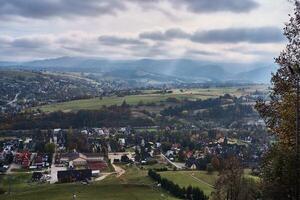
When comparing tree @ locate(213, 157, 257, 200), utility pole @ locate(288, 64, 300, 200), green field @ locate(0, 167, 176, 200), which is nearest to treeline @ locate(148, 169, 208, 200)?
green field @ locate(0, 167, 176, 200)

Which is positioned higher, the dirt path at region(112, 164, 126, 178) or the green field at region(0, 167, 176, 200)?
the green field at region(0, 167, 176, 200)

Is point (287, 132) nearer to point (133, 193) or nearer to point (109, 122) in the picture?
point (133, 193)

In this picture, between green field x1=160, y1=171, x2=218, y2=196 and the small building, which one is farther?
the small building

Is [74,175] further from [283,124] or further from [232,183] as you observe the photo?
[283,124]

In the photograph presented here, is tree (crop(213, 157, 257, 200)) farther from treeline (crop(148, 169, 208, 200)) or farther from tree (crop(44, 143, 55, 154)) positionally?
tree (crop(44, 143, 55, 154))

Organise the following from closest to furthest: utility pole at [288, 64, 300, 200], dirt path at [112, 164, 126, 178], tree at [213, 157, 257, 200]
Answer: utility pole at [288, 64, 300, 200]
tree at [213, 157, 257, 200]
dirt path at [112, 164, 126, 178]

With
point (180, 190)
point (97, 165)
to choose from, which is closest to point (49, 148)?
point (97, 165)

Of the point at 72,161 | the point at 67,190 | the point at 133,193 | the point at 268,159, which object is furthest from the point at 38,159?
the point at 268,159

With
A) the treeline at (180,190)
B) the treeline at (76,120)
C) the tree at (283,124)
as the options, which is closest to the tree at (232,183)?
the tree at (283,124)
